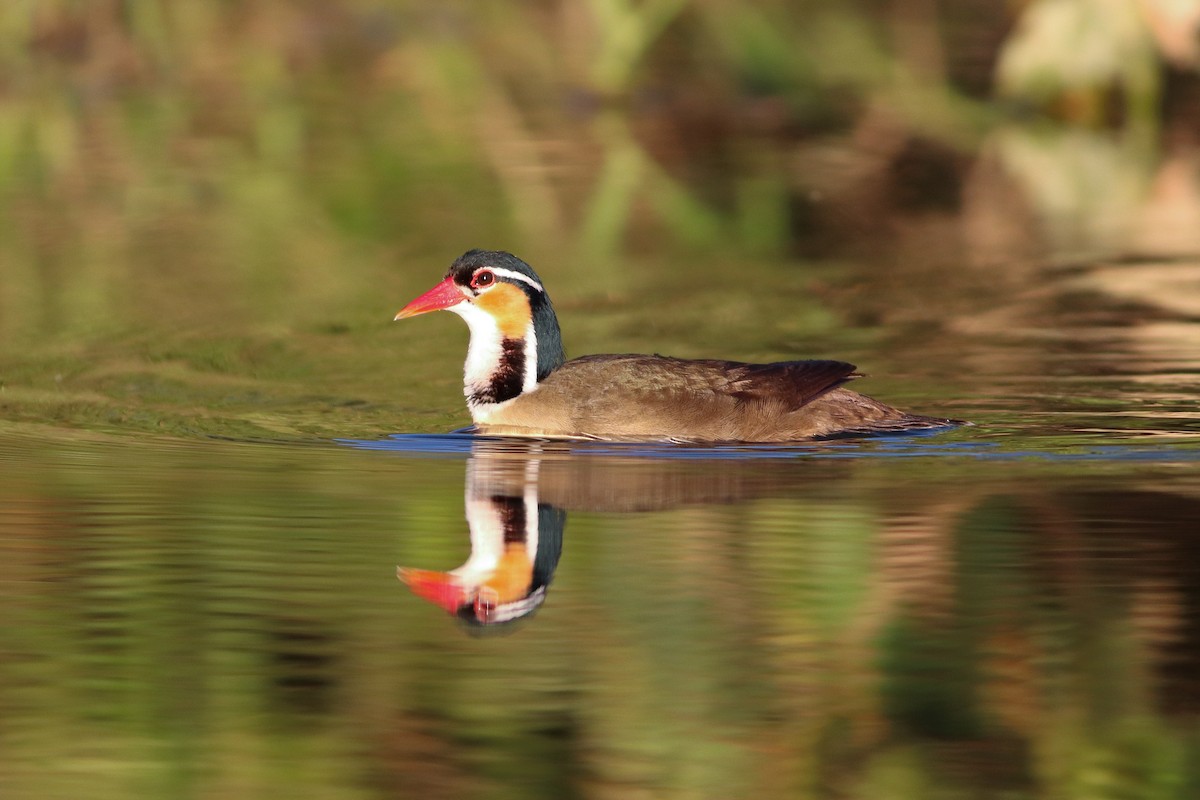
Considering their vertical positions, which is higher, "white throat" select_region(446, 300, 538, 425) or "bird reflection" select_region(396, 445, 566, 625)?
"white throat" select_region(446, 300, 538, 425)

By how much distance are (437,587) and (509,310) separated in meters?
3.39

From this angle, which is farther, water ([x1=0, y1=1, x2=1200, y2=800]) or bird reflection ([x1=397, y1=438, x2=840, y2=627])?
bird reflection ([x1=397, y1=438, x2=840, y2=627])

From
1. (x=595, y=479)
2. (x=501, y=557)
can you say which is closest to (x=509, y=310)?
(x=595, y=479)

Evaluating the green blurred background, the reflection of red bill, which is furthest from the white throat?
the reflection of red bill

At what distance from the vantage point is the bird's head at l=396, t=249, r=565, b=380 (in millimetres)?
10695

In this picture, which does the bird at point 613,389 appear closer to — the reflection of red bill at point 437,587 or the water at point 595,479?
the water at point 595,479

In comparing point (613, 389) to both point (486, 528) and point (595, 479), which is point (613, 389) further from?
point (486, 528)

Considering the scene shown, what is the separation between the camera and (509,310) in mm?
10734

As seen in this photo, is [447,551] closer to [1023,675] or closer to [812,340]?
[1023,675]

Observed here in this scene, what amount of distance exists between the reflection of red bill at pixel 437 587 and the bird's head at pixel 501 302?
10.2 feet

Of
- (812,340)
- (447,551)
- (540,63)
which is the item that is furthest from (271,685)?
(540,63)

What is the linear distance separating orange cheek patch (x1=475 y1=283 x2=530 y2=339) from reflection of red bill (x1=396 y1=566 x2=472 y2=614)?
3.15 meters

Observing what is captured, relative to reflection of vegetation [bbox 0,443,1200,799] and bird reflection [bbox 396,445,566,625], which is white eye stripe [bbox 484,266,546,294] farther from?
reflection of vegetation [bbox 0,443,1200,799]

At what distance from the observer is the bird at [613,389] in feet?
33.8
